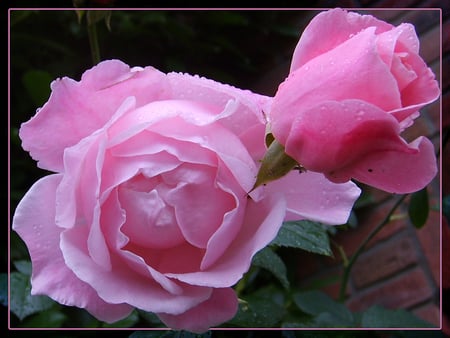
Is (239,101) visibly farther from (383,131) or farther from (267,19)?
(267,19)

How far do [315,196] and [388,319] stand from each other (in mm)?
261

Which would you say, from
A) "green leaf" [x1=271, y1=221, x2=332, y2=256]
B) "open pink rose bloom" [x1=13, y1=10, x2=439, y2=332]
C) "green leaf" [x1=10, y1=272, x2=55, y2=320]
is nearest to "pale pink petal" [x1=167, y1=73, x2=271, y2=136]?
"open pink rose bloom" [x1=13, y1=10, x2=439, y2=332]

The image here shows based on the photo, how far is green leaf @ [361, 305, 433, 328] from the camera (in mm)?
424

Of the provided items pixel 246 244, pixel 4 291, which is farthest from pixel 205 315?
pixel 4 291

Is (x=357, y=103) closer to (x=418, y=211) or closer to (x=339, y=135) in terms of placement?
(x=339, y=135)

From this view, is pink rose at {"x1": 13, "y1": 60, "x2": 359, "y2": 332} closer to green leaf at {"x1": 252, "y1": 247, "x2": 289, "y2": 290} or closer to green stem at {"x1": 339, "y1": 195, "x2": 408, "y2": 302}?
green leaf at {"x1": 252, "y1": 247, "x2": 289, "y2": 290}

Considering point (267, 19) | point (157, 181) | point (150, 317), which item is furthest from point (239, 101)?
point (267, 19)

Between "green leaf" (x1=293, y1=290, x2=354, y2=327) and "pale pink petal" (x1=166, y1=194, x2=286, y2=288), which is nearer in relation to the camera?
"pale pink petal" (x1=166, y1=194, x2=286, y2=288)

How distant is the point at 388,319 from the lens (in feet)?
1.42

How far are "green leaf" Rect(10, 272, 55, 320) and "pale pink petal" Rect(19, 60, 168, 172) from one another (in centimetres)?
20

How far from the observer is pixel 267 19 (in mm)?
471

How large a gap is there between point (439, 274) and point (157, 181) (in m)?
0.32

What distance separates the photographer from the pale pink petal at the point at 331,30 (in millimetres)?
193

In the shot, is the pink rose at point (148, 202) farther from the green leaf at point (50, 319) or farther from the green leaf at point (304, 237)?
the green leaf at point (50, 319)
